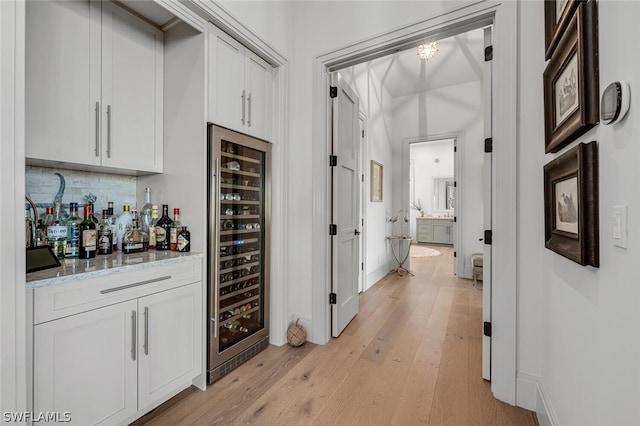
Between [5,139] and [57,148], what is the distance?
22.5 inches

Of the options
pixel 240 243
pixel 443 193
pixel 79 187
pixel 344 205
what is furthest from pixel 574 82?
pixel 443 193

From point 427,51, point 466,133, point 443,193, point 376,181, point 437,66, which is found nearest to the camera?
point 427,51

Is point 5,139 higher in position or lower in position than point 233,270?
higher

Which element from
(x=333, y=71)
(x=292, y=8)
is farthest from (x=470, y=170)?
(x=292, y=8)

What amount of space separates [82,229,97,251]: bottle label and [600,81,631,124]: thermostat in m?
2.31

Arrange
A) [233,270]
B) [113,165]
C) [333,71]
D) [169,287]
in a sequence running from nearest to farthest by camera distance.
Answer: [169,287] → [113,165] → [233,270] → [333,71]

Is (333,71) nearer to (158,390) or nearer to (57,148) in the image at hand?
(57,148)

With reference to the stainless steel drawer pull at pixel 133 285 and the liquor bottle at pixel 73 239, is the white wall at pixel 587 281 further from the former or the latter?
the liquor bottle at pixel 73 239

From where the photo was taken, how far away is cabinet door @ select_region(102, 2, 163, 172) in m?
1.76

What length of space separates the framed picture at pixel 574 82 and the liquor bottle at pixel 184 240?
208 cm

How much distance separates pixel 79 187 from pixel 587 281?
2.71m

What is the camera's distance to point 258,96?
2324 mm

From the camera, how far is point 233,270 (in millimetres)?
2203

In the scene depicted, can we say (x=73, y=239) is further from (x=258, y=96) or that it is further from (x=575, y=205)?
(x=575, y=205)
